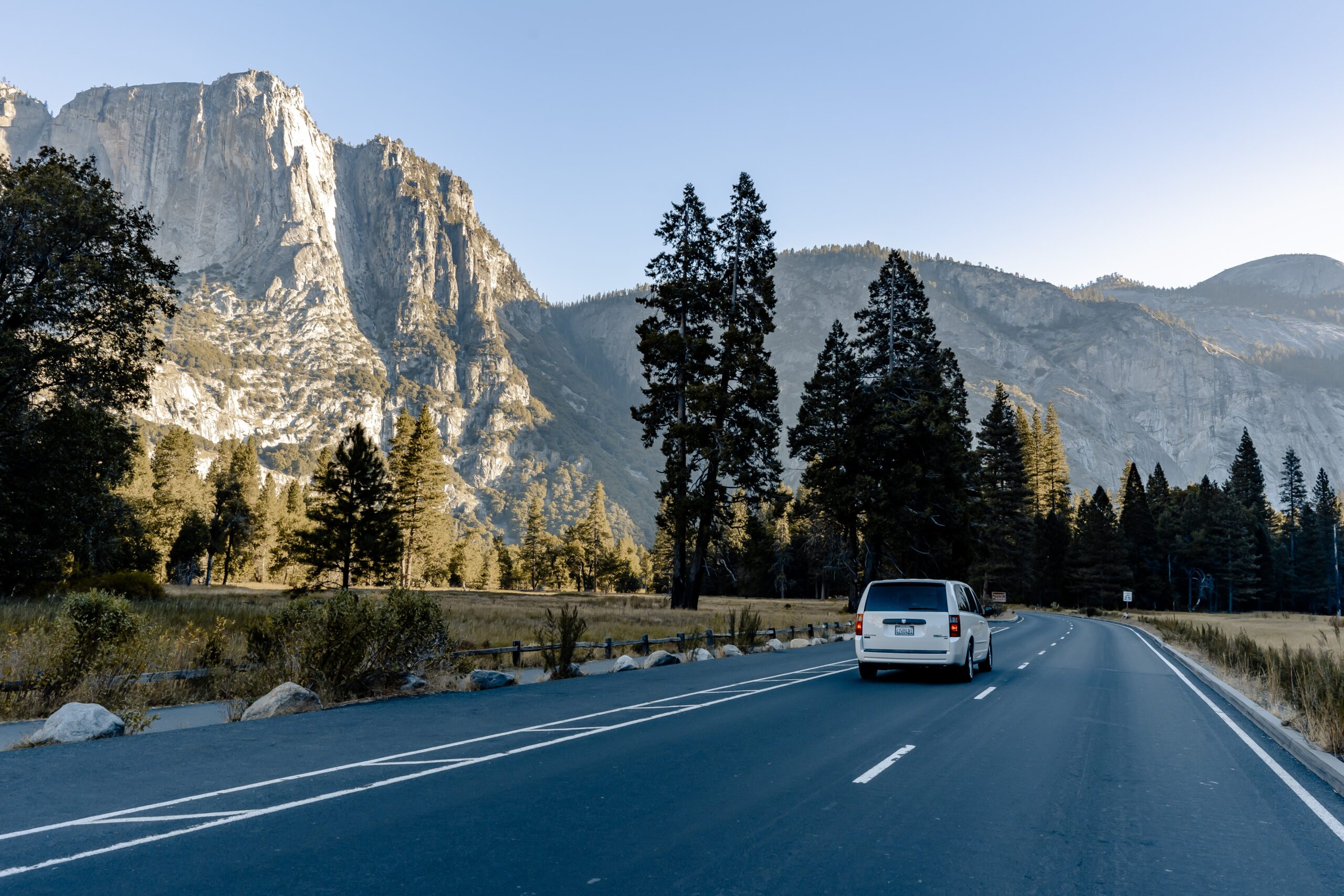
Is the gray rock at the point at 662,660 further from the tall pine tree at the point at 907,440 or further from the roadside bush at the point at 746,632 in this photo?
the tall pine tree at the point at 907,440

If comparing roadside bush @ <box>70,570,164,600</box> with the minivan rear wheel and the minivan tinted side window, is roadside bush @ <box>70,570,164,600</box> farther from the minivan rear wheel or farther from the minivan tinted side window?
the minivan tinted side window

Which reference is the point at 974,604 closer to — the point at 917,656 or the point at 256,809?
the point at 917,656

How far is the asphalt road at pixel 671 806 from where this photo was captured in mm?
4508

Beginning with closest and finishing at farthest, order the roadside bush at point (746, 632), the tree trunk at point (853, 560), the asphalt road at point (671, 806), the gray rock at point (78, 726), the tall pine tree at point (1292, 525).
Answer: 1. the asphalt road at point (671, 806)
2. the gray rock at point (78, 726)
3. the roadside bush at point (746, 632)
4. the tree trunk at point (853, 560)
5. the tall pine tree at point (1292, 525)

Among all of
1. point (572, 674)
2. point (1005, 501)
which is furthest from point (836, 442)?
point (1005, 501)

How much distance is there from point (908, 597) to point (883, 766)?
321 inches

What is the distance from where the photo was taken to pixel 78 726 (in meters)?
8.48

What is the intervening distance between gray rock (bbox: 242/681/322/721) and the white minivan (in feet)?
32.1

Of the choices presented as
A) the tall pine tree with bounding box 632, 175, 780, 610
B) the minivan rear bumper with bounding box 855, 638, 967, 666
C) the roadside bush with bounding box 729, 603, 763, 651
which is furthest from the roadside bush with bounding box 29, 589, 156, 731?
the tall pine tree with bounding box 632, 175, 780, 610

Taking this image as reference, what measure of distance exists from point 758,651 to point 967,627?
9.44 meters

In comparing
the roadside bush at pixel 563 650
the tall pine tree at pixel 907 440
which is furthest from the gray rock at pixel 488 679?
the tall pine tree at pixel 907 440

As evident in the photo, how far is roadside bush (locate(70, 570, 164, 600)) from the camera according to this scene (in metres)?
26.3

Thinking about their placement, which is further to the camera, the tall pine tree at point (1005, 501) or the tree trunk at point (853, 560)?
the tall pine tree at point (1005, 501)

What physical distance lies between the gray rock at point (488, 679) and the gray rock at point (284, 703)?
3139mm
